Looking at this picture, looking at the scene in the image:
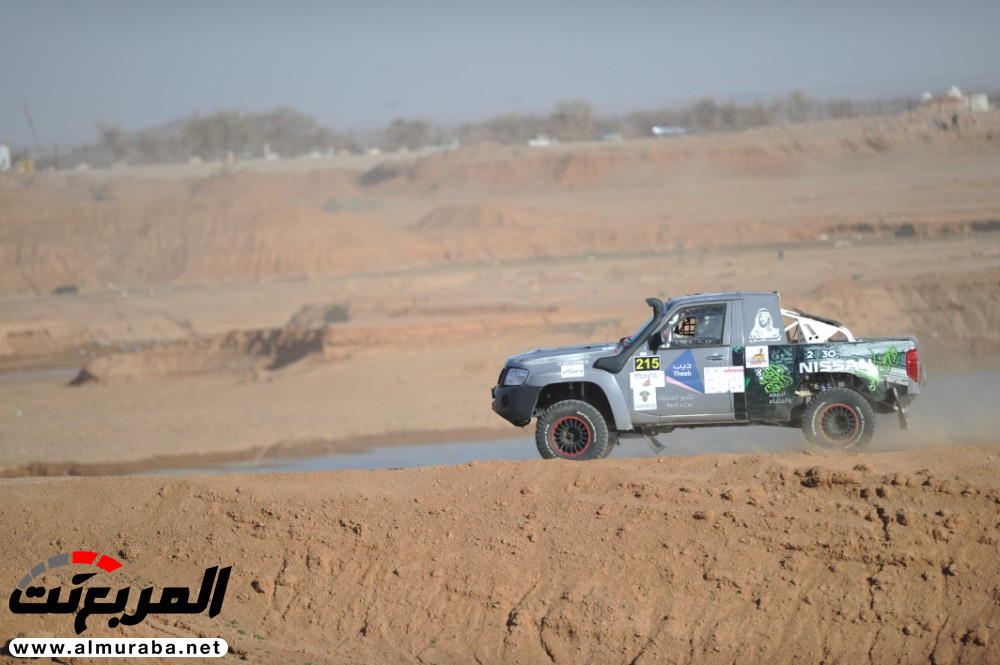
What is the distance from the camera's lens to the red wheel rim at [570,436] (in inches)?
469

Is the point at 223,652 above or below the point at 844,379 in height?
below

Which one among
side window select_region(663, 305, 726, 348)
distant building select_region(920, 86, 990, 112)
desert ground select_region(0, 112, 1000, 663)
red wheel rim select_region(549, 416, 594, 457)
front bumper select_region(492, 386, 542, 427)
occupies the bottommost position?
desert ground select_region(0, 112, 1000, 663)

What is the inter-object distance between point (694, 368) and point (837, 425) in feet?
5.28

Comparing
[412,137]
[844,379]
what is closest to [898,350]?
[844,379]

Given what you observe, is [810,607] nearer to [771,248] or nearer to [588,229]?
[771,248]

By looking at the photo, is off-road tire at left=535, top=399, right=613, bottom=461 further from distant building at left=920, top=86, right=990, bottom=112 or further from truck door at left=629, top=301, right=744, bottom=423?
distant building at left=920, top=86, right=990, bottom=112

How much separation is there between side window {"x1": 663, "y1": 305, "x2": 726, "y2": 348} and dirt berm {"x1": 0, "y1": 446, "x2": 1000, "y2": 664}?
4.20 ft

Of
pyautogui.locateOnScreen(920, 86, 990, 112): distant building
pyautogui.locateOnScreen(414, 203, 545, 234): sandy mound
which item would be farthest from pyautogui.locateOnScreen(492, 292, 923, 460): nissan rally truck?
pyautogui.locateOnScreen(920, 86, 990, 112): distant building

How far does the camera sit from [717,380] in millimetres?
11672

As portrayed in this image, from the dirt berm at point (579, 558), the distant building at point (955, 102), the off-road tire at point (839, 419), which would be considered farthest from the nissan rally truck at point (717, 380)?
the distant building at point (955, 102)

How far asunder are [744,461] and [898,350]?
2.07m

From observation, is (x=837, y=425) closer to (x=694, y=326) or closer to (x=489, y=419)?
(x=694, y=326)

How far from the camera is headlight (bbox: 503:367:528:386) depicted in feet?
39.6

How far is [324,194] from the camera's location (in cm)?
8306
